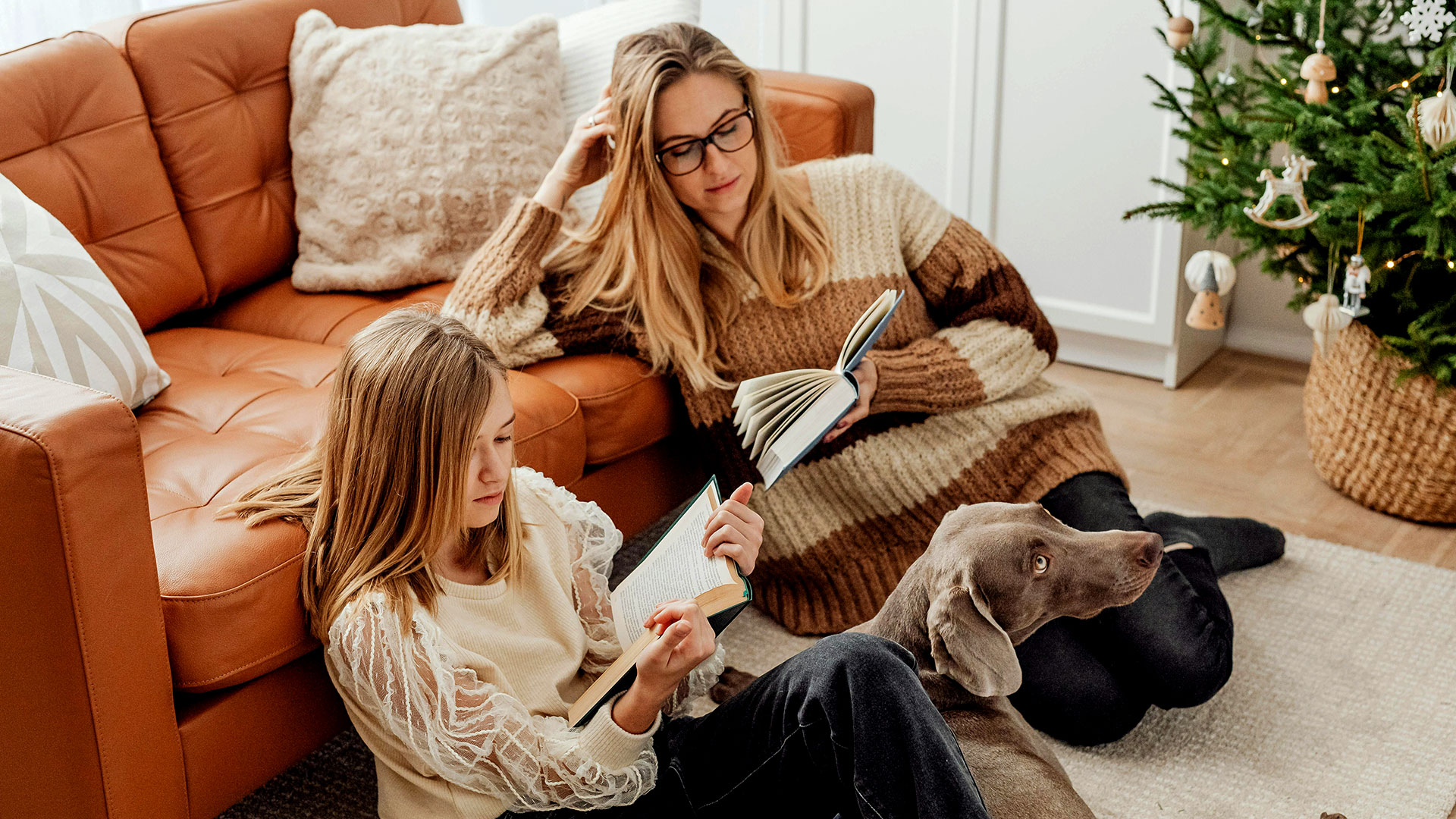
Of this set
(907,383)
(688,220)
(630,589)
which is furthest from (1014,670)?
(688,220)

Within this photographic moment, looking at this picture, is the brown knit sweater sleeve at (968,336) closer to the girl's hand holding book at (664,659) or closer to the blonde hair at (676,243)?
the blonde hair at (676,243)

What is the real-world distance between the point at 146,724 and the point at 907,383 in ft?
3.42

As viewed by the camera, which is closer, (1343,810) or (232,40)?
(1343,810)

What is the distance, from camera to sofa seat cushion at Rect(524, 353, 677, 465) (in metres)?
1.83

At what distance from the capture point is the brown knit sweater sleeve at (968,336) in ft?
5.98

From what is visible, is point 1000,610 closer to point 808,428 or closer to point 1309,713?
point 808,428

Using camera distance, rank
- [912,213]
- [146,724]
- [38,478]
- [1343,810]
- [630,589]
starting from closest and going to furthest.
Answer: [38,478] → [146,724] → [630,589] → [1343,810] → [912,213]

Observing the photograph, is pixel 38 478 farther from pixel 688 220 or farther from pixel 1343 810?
pixel 1343 810

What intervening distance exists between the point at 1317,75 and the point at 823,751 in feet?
4.59

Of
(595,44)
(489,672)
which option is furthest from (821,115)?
(489,672)

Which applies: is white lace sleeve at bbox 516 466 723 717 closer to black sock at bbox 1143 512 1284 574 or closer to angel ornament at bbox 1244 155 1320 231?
black sock at bbox 1143 512 1284 574

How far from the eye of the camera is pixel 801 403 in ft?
5.10

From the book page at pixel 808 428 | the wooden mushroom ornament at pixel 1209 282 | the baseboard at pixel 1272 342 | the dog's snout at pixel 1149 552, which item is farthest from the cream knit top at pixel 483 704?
the baseboard at pixel 1272 342

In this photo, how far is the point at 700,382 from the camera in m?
1.82
